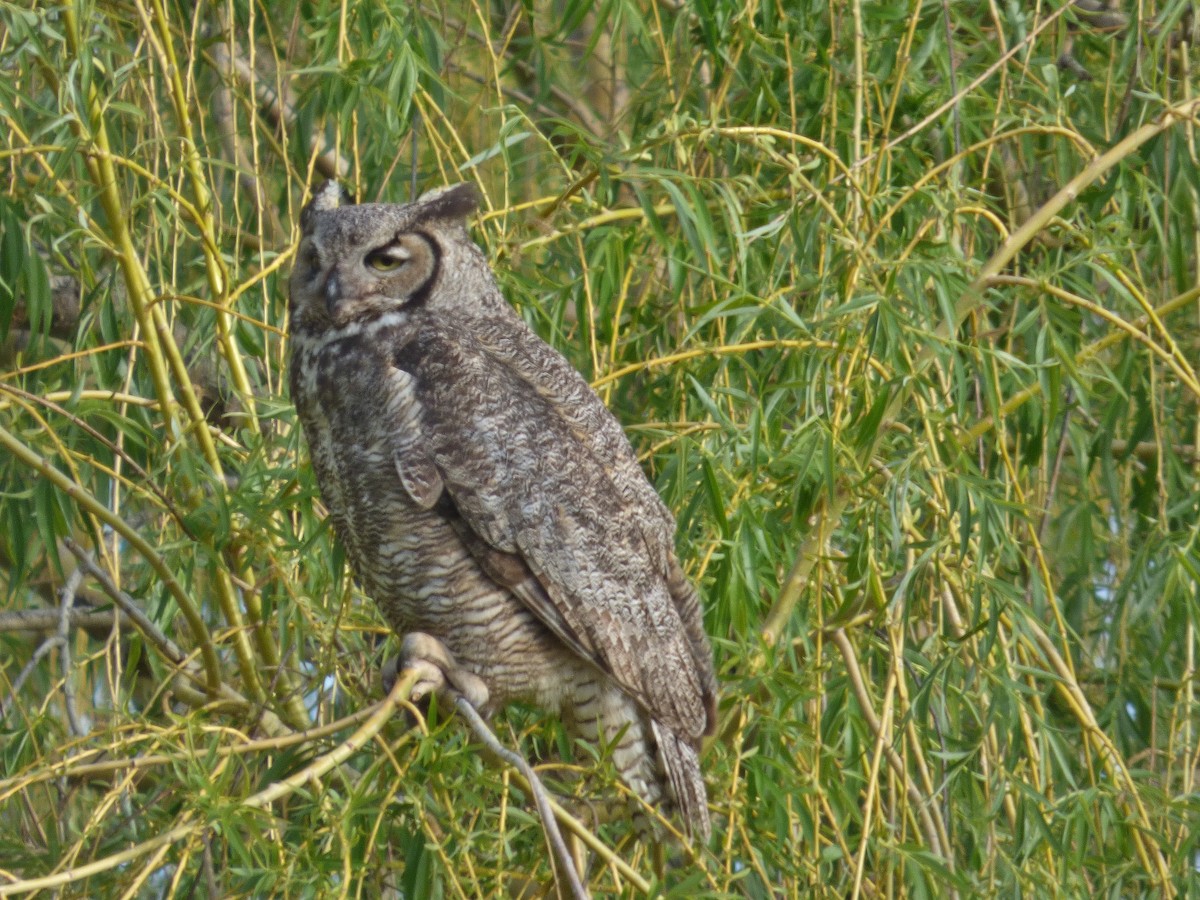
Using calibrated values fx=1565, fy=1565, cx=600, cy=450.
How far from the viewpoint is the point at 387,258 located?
7.28ft

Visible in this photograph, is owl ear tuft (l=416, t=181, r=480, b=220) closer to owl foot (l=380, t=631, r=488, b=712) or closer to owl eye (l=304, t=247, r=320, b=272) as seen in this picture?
owl eye (l=304, t=247, r=320, b=272)

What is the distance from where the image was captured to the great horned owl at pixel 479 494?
84.2 inches

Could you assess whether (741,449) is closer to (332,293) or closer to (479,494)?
(479,494)

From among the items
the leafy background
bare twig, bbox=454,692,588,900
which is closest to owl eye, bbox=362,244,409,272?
the leafy background

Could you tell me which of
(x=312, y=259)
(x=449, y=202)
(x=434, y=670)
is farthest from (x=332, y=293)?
(x=434, y=670)

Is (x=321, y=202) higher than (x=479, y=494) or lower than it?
higher

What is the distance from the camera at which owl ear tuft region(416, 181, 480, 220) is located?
7.20 feet

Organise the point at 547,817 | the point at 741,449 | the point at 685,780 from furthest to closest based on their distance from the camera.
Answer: the point at 685,780
the point at 741,449
the point at 547,817

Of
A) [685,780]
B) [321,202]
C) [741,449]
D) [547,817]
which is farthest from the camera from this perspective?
[321,202]

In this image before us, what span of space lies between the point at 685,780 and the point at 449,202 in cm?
87

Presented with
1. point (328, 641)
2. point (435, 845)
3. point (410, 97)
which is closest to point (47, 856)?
point (328, 641)

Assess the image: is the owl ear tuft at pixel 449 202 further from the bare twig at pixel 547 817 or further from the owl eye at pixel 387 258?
the bare twig at pixel 547 817

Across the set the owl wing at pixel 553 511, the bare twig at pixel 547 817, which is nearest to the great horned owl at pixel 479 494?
the owl wing at pixel 553 511

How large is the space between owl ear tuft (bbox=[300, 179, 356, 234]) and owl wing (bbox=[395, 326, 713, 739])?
24 centimetres
